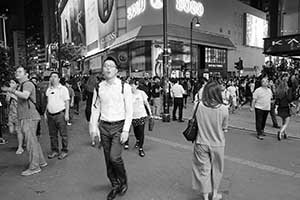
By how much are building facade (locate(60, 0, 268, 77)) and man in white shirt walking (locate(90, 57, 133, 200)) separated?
15503 millimetres

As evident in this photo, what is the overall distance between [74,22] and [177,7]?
35.8 meters

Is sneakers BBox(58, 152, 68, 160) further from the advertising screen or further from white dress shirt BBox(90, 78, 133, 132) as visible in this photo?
the advertising screen

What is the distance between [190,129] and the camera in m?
3.76

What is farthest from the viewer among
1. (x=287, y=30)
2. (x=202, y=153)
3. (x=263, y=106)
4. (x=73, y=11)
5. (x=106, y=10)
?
(x=73, y=11)

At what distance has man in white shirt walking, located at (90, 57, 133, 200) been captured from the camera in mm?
3705

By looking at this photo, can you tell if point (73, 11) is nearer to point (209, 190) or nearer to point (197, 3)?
point (197, 3)

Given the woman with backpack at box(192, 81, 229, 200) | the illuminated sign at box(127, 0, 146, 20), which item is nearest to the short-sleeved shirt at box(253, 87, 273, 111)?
the woman with backpack at box(192, 81, 229, 200)

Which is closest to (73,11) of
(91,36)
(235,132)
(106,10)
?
(91,36)

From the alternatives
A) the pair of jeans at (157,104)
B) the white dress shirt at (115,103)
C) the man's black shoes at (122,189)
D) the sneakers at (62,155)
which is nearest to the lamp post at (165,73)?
the pair of jeans at (157,104)

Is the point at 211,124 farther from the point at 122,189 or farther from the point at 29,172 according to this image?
the point at 29,172

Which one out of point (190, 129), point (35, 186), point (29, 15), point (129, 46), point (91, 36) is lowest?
point (35, 186)

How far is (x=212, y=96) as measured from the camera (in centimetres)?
359

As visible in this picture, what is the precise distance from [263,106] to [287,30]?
22557 mm

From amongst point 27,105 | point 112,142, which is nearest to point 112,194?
point 112,142
